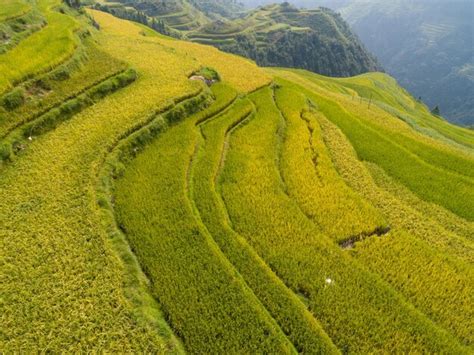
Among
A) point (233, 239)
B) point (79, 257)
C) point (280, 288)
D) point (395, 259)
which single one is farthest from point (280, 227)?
point (79, 257)

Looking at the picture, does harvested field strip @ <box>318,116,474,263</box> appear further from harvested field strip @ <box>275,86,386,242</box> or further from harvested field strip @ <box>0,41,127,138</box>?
harvested field strip @ <box>0,41,127,138</box>

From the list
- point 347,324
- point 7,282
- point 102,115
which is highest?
point 102,115

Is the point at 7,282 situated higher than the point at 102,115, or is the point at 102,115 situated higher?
the point at 102,115

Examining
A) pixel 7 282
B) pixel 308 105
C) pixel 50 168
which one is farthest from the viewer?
pixel 308 105

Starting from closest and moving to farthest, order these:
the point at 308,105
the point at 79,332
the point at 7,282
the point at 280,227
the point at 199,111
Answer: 1. the point at 79,332
2. the point at 7,282
3. the point at 280,227
4. the point at 199,111
5. the point at 308,105

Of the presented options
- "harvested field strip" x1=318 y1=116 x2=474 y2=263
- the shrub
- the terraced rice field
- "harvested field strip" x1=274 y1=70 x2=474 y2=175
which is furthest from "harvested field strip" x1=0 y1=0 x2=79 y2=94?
"harvested field strip" x1=274 y1=70 x2=474 y2=175

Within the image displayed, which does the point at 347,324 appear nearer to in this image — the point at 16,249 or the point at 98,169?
the point at 16,249

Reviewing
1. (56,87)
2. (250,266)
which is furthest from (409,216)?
(56,87)

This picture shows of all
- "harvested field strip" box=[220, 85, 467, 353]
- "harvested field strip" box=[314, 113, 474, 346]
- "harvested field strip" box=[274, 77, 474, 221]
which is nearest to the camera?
"harvested field strip" box=[220, 85, 467, 353]

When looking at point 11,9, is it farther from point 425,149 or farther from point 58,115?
point 425,149
